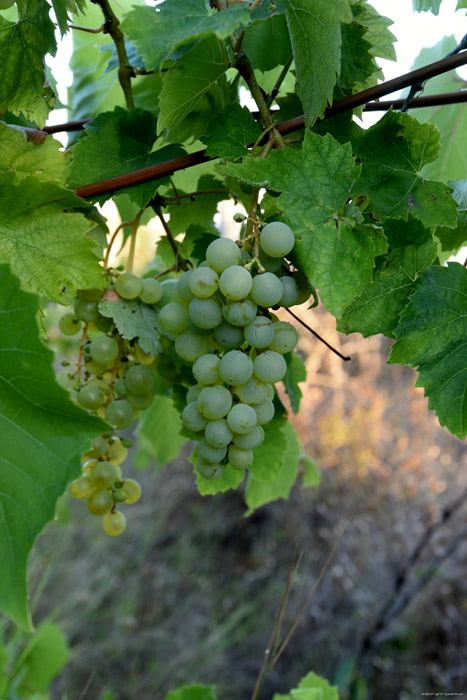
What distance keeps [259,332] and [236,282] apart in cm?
5

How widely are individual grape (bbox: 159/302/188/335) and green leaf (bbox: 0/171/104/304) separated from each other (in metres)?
0.06

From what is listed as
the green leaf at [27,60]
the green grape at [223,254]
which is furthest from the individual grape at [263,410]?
the green leaf at [27,60]

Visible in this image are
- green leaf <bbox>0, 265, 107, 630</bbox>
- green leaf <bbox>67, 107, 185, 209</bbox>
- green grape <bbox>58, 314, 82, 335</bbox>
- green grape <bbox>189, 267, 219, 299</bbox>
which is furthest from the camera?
green grape <bbox>58, 314, 82, 335</bbox>

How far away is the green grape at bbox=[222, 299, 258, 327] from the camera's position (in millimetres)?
424

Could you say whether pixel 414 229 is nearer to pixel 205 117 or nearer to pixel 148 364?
pixel 205 117

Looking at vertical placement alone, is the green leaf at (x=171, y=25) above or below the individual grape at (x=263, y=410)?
above

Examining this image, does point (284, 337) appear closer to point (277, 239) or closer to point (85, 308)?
point (277, 239)

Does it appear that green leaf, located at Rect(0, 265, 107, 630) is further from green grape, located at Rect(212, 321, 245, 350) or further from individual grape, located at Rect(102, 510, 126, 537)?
individual grape, located at Rect(102, 510, 126, 537)

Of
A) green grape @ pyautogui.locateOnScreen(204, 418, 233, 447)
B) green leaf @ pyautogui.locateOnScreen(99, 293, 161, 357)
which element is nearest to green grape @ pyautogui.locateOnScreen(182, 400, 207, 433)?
green grape @ pyautogui.locateOnScreen(204, 418, 233, 447)

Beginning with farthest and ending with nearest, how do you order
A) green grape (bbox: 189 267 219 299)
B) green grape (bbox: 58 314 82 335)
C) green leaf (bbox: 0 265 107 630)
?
green grape (bbox: 58 314 82 335) → green grape (bbox: 189 267 219 299) → green leaf (bbox: 0 265 107 630)


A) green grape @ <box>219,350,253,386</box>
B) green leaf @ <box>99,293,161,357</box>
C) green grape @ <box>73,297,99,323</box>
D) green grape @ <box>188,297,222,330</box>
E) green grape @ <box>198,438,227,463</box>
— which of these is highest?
green grape @ <box>188,297,222,330</box>

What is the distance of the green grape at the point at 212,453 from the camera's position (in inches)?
18.3

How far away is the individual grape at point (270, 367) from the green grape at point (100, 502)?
0.87ft

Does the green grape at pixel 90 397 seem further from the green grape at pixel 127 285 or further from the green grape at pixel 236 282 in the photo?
the green grape at pixel 236 282
